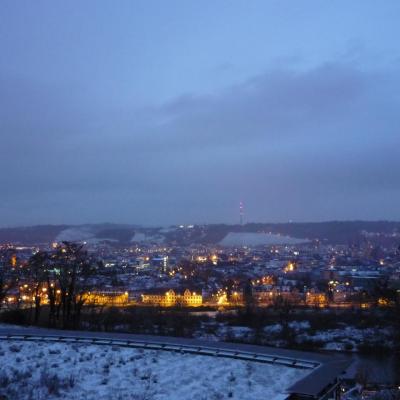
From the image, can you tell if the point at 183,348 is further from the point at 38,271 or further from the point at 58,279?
the point at 38,271

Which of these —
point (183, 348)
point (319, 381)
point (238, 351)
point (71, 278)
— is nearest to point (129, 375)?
point (183, 348)

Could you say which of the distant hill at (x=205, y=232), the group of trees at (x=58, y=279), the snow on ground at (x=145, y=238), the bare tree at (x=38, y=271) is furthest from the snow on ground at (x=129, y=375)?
the snow on ground at (x=145, y=238)

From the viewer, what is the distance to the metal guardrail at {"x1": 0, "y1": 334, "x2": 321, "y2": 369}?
852 centimetres

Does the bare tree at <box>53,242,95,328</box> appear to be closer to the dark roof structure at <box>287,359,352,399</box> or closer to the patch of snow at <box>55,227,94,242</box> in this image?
the dark roof structure at <box>287,359,352,399</box>

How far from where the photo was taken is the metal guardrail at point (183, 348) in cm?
852

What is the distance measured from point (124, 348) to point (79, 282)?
1327 cm

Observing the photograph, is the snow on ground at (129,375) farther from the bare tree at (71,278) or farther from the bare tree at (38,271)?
the bare tree at (38,271)

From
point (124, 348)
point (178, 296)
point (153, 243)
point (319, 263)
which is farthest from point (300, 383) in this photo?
point (153, 243)

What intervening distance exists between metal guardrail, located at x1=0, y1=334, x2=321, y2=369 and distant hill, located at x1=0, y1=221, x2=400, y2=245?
100301 mm

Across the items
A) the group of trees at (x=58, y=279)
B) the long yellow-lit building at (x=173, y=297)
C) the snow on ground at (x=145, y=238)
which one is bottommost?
the long yellow-lit building at (x=173, y=297)

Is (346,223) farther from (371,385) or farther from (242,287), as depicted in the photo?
(371,385)

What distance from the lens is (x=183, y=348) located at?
9531mm

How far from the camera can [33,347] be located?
9.77 metres

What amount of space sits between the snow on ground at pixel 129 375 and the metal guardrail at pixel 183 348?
188 millimetres
